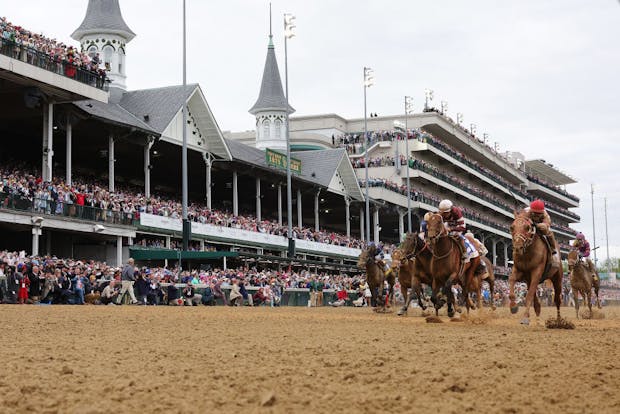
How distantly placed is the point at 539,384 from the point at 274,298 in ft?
95.7

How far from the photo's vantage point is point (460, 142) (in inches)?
3920

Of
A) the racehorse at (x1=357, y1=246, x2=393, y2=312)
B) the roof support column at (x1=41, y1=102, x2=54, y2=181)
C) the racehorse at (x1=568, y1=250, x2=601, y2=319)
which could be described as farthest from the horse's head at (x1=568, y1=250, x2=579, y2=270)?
the roof support column at (x1=41, y1=102, x2=54, y2=181)

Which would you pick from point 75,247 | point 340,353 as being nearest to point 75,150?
point 75,247

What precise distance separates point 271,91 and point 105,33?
24.6 m

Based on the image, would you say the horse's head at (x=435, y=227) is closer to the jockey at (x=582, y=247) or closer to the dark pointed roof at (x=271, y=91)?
the jockey at (x=582, y=247)

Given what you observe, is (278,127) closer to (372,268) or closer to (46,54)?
(46,54)

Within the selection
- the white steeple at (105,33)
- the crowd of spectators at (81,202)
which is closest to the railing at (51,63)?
the crowd of spectators at (81,202)

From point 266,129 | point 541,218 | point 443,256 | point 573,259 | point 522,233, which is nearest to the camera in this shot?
point 522,233

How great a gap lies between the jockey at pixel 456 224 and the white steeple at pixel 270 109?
2396 inches

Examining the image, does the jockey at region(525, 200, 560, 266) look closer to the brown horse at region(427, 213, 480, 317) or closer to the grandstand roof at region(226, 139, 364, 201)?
the brown horse at region(427, 213, 480, 317)

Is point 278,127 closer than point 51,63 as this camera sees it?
No

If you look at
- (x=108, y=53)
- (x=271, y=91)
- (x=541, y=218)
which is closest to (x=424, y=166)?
(x=271, y=91)

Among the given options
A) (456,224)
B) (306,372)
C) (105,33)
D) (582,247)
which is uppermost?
(105,33)

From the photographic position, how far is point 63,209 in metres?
34.1
